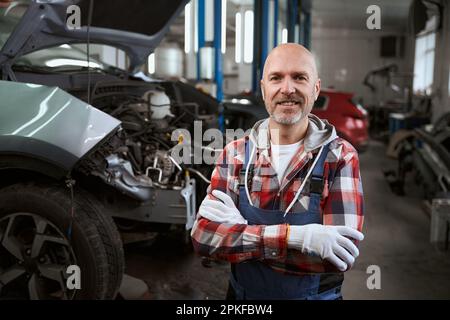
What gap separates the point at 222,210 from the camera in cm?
109

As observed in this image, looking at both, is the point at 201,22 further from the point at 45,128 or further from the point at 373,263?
the point at 45,128

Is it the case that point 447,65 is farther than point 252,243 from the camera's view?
Yes

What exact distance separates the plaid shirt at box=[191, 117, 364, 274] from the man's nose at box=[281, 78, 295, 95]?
0.53 ft

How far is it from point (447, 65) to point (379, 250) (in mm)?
4525

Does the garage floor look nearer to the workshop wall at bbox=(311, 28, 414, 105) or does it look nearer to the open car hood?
the open car hood

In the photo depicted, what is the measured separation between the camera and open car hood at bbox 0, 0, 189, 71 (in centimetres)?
204

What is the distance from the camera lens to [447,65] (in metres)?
6.80

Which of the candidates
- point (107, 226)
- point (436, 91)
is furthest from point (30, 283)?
point (436, 91)

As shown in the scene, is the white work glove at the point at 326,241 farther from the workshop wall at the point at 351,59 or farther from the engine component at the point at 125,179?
the workshop wall at the point at 351,59

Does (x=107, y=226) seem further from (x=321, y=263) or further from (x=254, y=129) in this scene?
(x=321, y=263)

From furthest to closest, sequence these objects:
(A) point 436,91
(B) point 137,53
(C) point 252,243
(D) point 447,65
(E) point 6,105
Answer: (A) point 436,91 < (D) point 447,65 < (B) point 137,53 < (E) point 6,105 < (C) point 252,243

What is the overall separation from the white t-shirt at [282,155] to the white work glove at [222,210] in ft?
0.48

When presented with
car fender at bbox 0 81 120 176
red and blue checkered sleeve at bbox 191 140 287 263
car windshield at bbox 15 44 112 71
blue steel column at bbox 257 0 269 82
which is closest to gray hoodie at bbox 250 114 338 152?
red and blue checkered sleeve at bbox 191 140 287 263

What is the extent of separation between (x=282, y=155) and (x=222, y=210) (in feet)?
0.71
